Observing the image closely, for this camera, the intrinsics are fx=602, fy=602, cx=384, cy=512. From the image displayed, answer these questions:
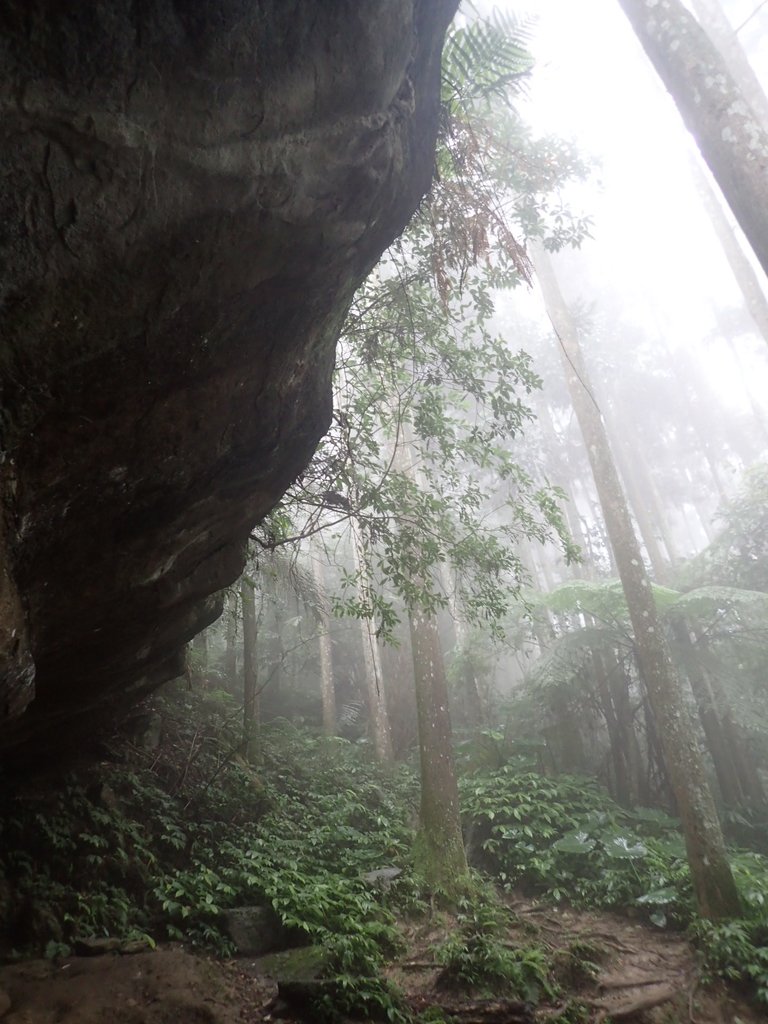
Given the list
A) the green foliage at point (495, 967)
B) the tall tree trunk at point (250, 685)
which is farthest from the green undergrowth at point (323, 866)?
the tall tree trunk at point (250, 685)

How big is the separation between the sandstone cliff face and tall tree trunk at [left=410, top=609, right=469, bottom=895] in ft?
19.4

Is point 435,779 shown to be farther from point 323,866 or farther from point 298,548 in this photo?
point 298,548

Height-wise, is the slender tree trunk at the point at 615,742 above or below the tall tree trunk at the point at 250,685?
below

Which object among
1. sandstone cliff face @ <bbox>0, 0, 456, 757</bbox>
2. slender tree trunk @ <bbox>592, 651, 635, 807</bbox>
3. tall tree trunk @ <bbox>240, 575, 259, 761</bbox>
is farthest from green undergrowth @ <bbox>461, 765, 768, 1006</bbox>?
sandstone cliff face @ <bbox>0, 0, 456, 757</bbox>

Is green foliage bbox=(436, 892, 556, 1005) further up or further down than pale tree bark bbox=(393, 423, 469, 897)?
further down

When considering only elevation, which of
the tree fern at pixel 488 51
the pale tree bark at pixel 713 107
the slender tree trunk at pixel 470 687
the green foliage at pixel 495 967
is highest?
the tree fern at pixel 488 51

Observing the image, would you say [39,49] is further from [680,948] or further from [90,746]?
[680,948]

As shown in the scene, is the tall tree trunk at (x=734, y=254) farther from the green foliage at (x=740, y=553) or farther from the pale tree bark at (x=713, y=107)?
the pale tree bark at (x=713, y=107)

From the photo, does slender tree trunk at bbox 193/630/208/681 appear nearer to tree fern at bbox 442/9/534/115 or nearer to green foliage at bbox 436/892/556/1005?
green foliage at bbox 436/892/556/1005

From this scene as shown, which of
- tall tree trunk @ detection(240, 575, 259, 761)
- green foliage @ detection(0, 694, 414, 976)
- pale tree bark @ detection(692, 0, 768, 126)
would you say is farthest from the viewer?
pale tree bark @ detection(692, 0, 768, 126)

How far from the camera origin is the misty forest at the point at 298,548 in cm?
268

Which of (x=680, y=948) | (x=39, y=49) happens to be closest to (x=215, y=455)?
A: (x=39, y=49)

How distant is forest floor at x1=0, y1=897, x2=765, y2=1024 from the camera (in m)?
4.74

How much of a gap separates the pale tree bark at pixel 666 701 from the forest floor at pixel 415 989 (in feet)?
2.50
